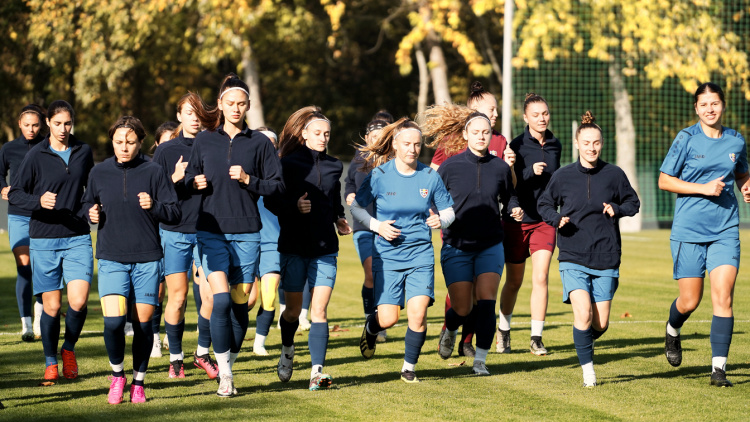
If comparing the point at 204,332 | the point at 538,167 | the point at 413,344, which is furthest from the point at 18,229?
the point at 538,167

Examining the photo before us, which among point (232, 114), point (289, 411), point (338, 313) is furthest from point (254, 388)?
point (338, 313)

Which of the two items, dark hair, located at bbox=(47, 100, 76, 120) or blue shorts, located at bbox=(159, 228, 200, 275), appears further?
blue shorts, located at bbox=(159, 228, 200, 275)

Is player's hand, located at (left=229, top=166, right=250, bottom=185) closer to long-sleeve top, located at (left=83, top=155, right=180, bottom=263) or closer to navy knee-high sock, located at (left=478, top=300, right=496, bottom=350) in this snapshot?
long-sleeve top, located at (left=83, top=155, right=180, bottom=263)

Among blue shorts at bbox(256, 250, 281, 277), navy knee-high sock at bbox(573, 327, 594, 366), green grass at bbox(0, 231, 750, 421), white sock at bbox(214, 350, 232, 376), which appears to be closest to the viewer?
green grass at bbox(0, 231, 750, 421)

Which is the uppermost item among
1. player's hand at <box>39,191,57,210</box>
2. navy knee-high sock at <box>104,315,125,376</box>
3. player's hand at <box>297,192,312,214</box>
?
player's hand at <box>39,191,57,210</box>

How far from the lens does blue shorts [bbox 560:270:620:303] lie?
7.68m

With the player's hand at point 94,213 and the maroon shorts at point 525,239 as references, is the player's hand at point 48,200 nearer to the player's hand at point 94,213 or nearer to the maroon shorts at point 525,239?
the player's hand at point 94,213

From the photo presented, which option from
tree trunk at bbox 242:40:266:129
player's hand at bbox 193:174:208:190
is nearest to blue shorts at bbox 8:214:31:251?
player's hand at bbox 193:174:208:190

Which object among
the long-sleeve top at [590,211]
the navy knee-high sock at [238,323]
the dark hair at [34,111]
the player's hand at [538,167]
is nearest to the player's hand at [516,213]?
the long-sleeve top at [590,211]

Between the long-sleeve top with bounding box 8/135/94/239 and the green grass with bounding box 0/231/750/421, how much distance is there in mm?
1160

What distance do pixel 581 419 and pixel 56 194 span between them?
4.24m

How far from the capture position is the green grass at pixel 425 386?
266 inches

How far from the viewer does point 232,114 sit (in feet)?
24.2

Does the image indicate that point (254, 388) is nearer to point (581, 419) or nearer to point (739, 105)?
point (581, 419)
